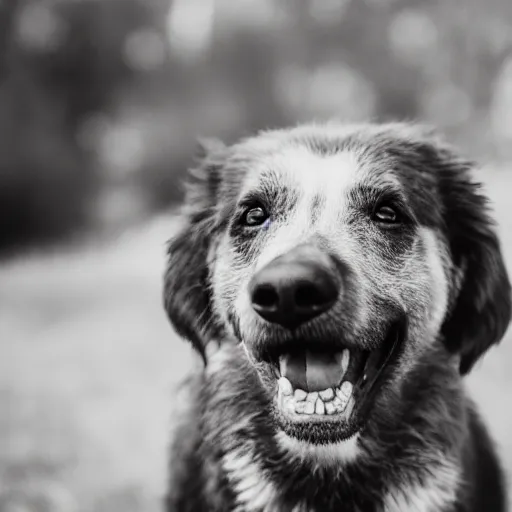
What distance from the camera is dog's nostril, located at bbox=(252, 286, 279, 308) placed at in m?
1.80

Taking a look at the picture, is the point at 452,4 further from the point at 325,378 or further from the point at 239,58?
the point at 325,378

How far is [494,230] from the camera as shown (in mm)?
2518

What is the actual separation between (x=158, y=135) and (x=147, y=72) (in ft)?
1.56

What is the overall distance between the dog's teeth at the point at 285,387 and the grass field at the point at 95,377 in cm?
134

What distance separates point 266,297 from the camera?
72.1 inches

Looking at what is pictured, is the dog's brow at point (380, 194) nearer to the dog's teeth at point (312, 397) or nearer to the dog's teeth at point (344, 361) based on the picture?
the dog's teeth at point (344, 361)

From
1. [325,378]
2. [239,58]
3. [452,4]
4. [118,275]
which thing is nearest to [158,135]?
[239,58]

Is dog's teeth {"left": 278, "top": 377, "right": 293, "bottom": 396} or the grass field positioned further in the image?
the grass field

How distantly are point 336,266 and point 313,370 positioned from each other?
39 cm

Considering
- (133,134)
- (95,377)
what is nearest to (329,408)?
(95,377)

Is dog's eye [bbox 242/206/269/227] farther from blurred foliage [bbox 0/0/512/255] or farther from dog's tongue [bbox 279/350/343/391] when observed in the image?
blurred foliage [bbox 0/0/512/255]

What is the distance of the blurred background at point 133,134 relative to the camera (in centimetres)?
356

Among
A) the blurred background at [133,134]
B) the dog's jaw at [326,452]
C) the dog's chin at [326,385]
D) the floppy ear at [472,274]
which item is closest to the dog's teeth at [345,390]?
the dog's chin at [326,385]

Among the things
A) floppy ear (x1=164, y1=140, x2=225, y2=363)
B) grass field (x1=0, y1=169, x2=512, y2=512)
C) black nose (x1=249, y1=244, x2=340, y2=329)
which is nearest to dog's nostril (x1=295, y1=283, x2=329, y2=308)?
black nose (x1=249, y1=244, x2=340, y2=329)
